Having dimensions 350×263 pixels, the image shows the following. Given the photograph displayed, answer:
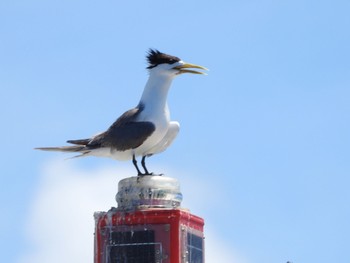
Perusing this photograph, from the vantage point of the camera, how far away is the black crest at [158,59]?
16.2 metres

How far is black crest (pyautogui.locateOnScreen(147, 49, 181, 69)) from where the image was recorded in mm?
16219

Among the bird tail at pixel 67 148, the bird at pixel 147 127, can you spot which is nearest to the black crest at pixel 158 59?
the bird at pixel 147 127

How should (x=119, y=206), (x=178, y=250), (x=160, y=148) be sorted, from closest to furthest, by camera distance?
1. (x=178, y=250)
2. (x=119, y=206)
3. (x=160, y=148)

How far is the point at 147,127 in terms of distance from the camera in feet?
50.8

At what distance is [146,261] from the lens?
14422mm

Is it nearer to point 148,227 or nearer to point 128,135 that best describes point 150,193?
point 148,227

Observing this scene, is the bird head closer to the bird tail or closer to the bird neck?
the bird neck

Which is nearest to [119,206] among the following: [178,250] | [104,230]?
[104,230]

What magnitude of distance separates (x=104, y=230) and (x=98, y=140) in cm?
189

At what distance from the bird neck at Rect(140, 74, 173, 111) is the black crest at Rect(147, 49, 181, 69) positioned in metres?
0.25

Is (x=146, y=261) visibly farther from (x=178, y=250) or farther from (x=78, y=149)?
(x=78, y=149)

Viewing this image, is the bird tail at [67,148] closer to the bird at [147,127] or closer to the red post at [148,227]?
the bird at [147,127]

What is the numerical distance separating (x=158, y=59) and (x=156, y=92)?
2.16 feet


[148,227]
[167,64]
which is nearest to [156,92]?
[167,64]
